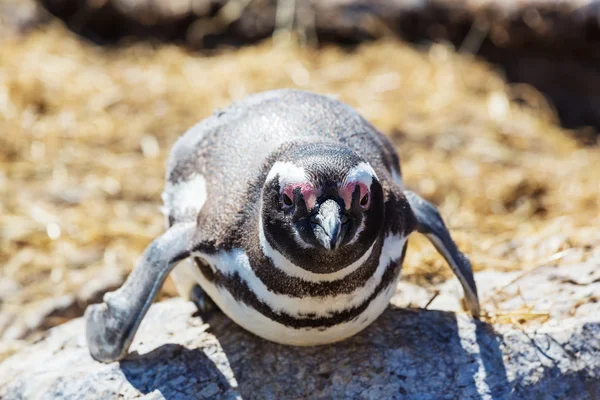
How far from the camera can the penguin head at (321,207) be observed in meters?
2.46

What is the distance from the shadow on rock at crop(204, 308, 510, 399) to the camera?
120 inches

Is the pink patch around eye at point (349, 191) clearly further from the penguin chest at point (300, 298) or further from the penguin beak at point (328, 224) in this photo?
the penguin chest at point (300, 298)

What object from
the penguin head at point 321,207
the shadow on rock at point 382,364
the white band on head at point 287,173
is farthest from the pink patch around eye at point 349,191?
the shadow on rock at point 382,364

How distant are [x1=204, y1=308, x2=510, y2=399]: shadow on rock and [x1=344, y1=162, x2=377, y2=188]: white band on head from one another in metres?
0.85

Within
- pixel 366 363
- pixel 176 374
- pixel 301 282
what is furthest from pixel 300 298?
pixel 176 374

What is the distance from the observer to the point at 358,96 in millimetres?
6793

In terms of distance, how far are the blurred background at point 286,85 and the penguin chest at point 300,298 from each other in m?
0.70

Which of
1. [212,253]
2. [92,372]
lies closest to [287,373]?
[212,253]

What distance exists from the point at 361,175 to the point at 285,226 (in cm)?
27

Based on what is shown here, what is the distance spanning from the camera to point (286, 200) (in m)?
2.53

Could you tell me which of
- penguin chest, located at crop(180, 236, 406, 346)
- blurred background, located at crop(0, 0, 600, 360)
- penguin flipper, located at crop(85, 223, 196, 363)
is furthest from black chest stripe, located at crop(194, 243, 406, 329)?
blurred background, located at crop(0, 0, 600, 360)

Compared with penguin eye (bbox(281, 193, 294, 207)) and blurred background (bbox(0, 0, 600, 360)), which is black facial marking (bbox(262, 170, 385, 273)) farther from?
blurred background (bbox(0, 0, 600, 360))

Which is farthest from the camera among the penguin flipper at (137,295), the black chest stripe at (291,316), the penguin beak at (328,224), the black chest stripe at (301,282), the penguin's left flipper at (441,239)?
the penguin's left flipper at (441,239)

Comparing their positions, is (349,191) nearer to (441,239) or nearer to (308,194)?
(308,194)
